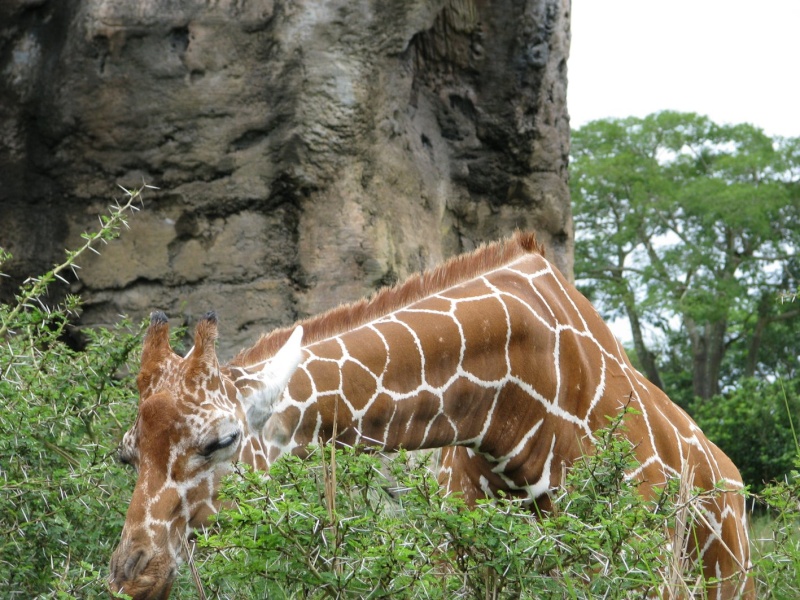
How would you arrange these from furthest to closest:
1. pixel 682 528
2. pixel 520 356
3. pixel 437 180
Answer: pixel 437 180 < pixel 520 356 < pixel 682 528

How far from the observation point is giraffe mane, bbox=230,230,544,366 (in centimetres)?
445

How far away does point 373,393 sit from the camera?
4273mm

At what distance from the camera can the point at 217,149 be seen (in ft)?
23.6

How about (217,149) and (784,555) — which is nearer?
(784,555)

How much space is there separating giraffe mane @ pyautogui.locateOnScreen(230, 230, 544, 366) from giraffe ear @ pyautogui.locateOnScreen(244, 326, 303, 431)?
0.82 ft

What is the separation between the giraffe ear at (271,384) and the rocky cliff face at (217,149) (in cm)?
280

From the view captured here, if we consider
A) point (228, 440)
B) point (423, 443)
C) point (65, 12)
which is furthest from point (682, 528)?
point (65, 12)

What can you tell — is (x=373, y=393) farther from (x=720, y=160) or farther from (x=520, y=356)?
(x=720, y=160)

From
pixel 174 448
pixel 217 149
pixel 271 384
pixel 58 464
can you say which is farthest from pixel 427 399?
pixel 217 149

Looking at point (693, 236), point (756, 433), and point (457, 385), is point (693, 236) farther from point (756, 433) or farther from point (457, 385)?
point (457, 385)

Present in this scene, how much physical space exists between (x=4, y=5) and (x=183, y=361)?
14.5ft

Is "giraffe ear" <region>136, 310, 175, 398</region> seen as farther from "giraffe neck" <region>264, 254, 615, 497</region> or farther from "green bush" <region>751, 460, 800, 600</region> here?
"green bush" <region>751, 460, 800, 600</region>

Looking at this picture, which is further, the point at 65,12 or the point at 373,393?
the point at 65,12

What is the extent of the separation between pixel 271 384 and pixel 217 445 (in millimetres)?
341
